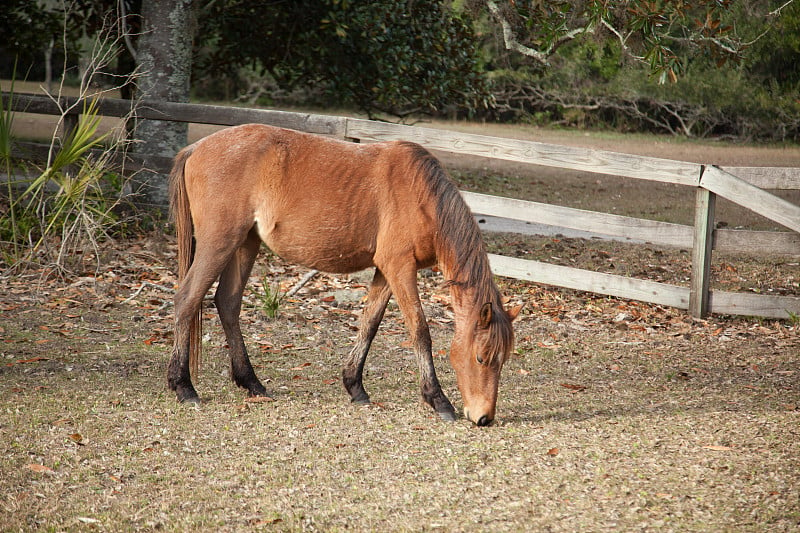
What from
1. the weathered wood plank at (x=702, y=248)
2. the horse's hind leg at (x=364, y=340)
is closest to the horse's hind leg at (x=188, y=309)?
the horse's hind leg at (x=364, y=340)

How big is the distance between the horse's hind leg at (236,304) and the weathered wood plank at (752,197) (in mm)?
4209

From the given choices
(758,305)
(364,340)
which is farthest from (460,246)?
(758,305)

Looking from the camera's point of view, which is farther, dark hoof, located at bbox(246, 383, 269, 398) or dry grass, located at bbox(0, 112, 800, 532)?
dark hoof, located at bbox(246, 383, 269, 398)

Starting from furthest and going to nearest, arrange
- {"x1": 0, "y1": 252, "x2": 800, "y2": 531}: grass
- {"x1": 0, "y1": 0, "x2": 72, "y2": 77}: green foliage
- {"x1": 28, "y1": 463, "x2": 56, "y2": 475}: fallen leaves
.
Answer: {"x1": 0, "y1": 0, "x2": 72, "y2": 77}: green foliage < {"x1": 28, "y1": 463, "x2": 56, "y2": 475}: fallen leaves < {"x1": 0, "y1": 252, "x2": 800, "y2": 531}: grass

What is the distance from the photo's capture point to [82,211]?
6.39m

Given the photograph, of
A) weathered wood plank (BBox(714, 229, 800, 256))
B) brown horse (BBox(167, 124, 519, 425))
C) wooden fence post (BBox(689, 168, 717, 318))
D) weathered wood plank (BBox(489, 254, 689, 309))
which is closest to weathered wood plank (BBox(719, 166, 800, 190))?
wooden fence post (BBox(689, 168, 717, 318))

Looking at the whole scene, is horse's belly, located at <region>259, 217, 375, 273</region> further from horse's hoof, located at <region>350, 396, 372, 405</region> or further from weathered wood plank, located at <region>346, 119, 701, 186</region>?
weathered wood plank, located at <region>346, 119, 701, 186</region>

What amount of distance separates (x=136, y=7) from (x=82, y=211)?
6.35 metres

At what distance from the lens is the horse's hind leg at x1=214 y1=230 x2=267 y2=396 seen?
502cm

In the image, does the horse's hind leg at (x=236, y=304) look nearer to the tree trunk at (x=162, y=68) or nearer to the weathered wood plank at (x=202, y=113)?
the weathered wood plank at (x=202, y=113)

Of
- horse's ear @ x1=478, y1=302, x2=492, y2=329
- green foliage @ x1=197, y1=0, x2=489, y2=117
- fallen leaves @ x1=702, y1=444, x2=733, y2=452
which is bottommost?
fallen leaves @ x1=702, y1=444, x2=733, y2=452

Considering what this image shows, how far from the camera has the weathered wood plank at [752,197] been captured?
21.7 ft

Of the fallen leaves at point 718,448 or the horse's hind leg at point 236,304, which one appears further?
the horse's hind leg at point 236,304

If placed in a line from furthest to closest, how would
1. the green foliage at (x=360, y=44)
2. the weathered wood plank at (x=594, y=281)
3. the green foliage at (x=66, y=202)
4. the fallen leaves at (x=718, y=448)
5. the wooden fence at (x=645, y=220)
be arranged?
the green foliage at (x=360, y=44) → the weathered wood plank at (x=594, y=281) → the wooden fence at (x=645, y=220) → the green foliage at (x=66, y=202) → the fallen leaves at (x=718, y=448)
